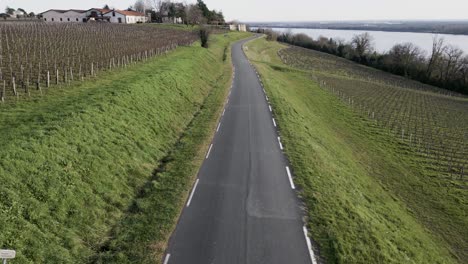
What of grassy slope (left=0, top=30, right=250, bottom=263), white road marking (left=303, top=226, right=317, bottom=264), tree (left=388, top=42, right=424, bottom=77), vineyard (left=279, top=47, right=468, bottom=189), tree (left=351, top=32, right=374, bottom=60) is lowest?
vineyard (left=279, top=47, right=468, bottom=189)

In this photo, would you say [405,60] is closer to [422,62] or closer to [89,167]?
[422,62]

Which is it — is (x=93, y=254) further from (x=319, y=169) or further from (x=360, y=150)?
(x=360, y=150)

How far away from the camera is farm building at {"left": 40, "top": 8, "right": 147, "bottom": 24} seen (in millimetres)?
112188

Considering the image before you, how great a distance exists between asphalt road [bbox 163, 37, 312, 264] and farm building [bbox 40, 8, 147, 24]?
103 metres

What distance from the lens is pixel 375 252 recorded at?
11.2 m

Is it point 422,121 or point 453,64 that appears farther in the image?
point 453,64

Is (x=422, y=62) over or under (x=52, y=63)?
under

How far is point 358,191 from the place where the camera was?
17047 mm

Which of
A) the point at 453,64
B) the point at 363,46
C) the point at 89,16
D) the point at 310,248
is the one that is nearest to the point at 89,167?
the point at 310,248

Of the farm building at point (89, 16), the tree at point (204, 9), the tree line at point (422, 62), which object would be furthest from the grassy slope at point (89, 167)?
the tree at point (204, 9)

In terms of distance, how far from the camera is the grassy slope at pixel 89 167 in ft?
34.2

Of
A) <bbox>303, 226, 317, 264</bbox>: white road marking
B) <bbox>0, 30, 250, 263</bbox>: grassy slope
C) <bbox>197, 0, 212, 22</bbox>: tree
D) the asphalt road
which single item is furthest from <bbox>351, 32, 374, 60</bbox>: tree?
<bbox>303, 226, 317, 264</bbox>: white road marking

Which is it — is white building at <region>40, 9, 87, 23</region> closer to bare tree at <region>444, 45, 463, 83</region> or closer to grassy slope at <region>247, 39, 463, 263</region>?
bare tree at <region>444, 45, 463, 83</region>

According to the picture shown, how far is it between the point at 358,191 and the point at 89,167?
11710 mm
